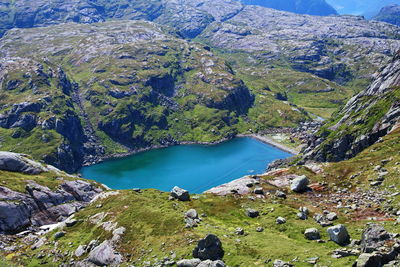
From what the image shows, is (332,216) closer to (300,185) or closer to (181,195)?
(300,185)

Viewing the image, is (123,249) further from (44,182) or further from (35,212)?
(44,182)

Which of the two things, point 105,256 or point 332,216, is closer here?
point 105,256

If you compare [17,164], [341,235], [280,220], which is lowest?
[17,164]

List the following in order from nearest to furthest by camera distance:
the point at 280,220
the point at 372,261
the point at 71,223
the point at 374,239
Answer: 1. the point at 372,261
2. the point at 374,239
3. the point at 280,220
4. the point at 71,223

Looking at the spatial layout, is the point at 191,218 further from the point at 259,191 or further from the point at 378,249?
the point at 378,249

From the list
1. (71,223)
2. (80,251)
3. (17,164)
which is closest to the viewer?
(80,251)

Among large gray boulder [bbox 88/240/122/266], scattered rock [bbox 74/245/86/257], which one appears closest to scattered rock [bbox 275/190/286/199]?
large gray boulder [bbox 88/240/122/266]

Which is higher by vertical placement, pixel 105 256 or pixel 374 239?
pixel 374 239

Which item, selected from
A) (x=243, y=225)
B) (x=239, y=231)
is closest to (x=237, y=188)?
(x=243, y=225)
